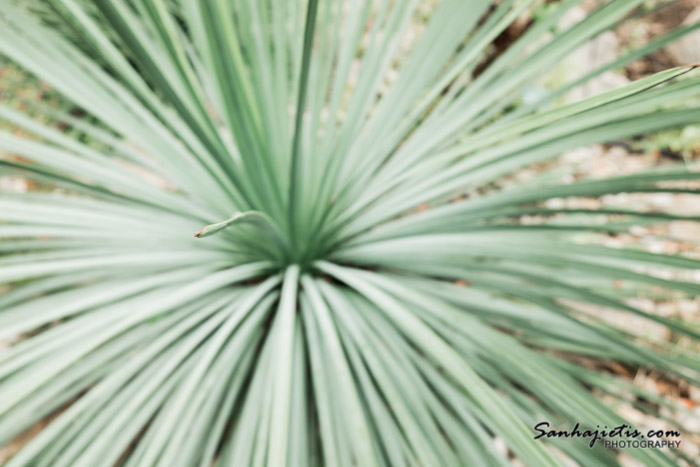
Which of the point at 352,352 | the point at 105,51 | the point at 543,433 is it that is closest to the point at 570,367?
the point at 543,433

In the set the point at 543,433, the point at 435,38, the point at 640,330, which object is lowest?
the point at 640,330

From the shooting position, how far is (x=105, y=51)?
0.58 meters

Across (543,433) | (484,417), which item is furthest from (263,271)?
(543,433)

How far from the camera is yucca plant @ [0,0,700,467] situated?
1.65ft

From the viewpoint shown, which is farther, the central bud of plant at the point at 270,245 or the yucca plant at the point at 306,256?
the central bud of plant at the point at 270,245

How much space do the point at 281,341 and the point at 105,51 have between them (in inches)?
19.8

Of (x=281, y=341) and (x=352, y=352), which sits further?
(x=352, y=352)

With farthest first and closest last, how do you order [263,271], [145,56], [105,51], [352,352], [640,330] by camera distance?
[640,330]
[263,271]
[352,352]
[105,51]
[145,56]

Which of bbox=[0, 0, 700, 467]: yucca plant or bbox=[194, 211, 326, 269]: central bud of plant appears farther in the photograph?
bbox=[194, 211, 326, 269]: central bud of plant

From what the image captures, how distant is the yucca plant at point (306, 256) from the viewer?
0.50 m

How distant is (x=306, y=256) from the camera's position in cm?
79

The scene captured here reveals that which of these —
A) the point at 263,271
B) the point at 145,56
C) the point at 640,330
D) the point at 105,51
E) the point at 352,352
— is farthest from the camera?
the point at 640,330

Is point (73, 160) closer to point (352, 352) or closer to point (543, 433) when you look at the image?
point (352, 352)

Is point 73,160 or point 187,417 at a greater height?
point 73,160
